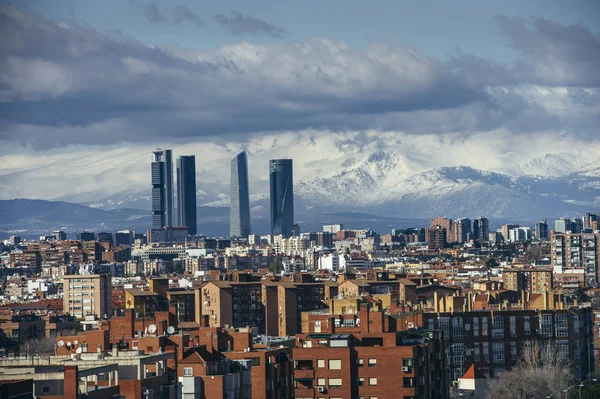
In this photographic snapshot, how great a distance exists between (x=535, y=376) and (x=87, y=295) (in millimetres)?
97965

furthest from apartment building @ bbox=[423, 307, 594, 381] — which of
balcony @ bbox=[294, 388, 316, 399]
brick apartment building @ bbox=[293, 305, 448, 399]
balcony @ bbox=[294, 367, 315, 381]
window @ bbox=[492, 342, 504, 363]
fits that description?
balcony @ bbox=[294, 388, 316, 399]

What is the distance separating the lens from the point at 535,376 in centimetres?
8325

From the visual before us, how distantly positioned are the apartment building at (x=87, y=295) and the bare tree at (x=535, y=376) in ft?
265

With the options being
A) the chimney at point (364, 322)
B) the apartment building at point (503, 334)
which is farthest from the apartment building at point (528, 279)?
the chimney at point (364, 322)

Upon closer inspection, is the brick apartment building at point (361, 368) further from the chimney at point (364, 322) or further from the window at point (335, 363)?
the chimney at point (364, 322)

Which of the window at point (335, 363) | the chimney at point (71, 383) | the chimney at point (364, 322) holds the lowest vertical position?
the window at point (335, 363)

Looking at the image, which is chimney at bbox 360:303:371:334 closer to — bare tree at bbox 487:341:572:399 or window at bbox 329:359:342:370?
window at bbox 329:359:342:370

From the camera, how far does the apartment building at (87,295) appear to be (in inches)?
6845

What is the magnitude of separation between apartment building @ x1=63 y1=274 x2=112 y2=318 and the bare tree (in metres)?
80.9

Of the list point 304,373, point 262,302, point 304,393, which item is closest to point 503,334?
point 304,373

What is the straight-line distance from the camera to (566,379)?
87188 millimetres

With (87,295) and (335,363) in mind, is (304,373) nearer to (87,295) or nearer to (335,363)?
(335,363)

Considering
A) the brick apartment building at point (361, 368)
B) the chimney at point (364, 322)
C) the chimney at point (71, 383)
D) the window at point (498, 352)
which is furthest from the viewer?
the window at point (498, 352)

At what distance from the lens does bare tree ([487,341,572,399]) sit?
77.4m
